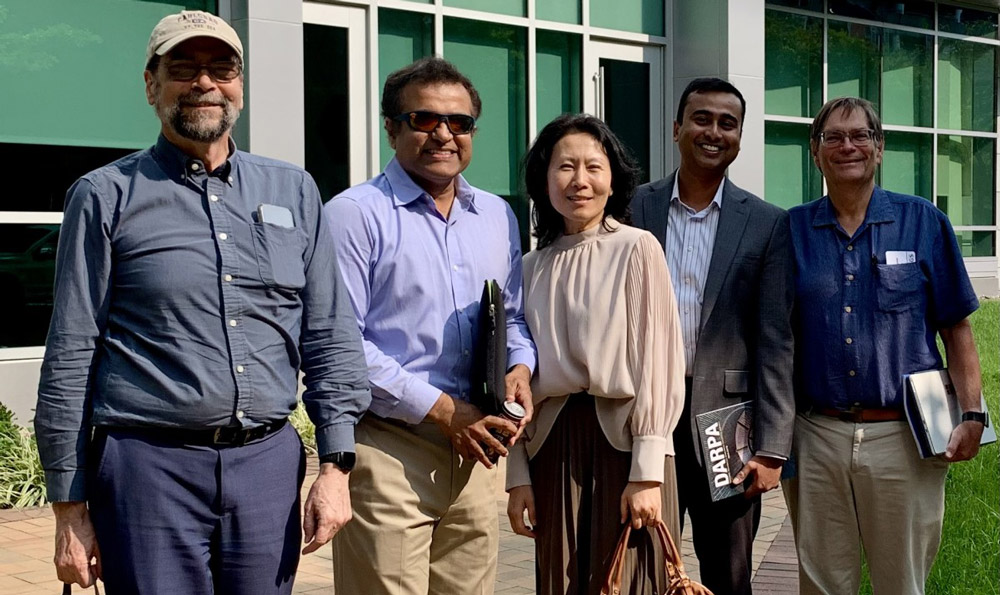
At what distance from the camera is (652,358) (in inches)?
149

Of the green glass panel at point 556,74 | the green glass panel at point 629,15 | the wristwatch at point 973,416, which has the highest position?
the green glass panel at point 629,15

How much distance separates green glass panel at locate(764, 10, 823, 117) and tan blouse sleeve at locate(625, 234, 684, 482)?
13.4 metres

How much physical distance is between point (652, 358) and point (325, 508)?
3.68 feet

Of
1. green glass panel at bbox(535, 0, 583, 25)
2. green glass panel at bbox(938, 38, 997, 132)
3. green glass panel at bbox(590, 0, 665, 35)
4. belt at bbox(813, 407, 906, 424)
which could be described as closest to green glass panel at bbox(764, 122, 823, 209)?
green glass panel at bbox(590, 0, 665, 35)

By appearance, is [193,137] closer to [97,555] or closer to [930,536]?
[97,555]

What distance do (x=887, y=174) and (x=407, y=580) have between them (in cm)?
1707

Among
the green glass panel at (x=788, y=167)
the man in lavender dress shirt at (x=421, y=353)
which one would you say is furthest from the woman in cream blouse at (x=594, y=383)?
the green glass panel at (x=788, y=167)

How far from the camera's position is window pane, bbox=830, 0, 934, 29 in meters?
18.3

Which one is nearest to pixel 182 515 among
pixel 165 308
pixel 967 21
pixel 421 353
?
pixel 165 308

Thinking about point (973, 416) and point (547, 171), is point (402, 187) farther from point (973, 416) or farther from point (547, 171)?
point (973, 416)

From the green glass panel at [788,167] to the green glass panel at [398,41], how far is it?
623 centimetres

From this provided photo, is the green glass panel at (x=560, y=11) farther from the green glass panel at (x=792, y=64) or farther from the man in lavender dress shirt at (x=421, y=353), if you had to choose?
the man in lavender dress shirt at (x=421, y=353)

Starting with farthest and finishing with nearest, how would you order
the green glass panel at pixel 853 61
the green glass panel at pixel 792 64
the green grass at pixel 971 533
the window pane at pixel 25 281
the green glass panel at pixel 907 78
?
the green glass panel at pixel 907 78, the green glass panel at pixel 853 61, the green glass panel at pixel 792 64, the window pane at pixel 25 281, the green grass at pixel 971 533

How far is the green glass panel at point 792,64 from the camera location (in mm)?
16922
